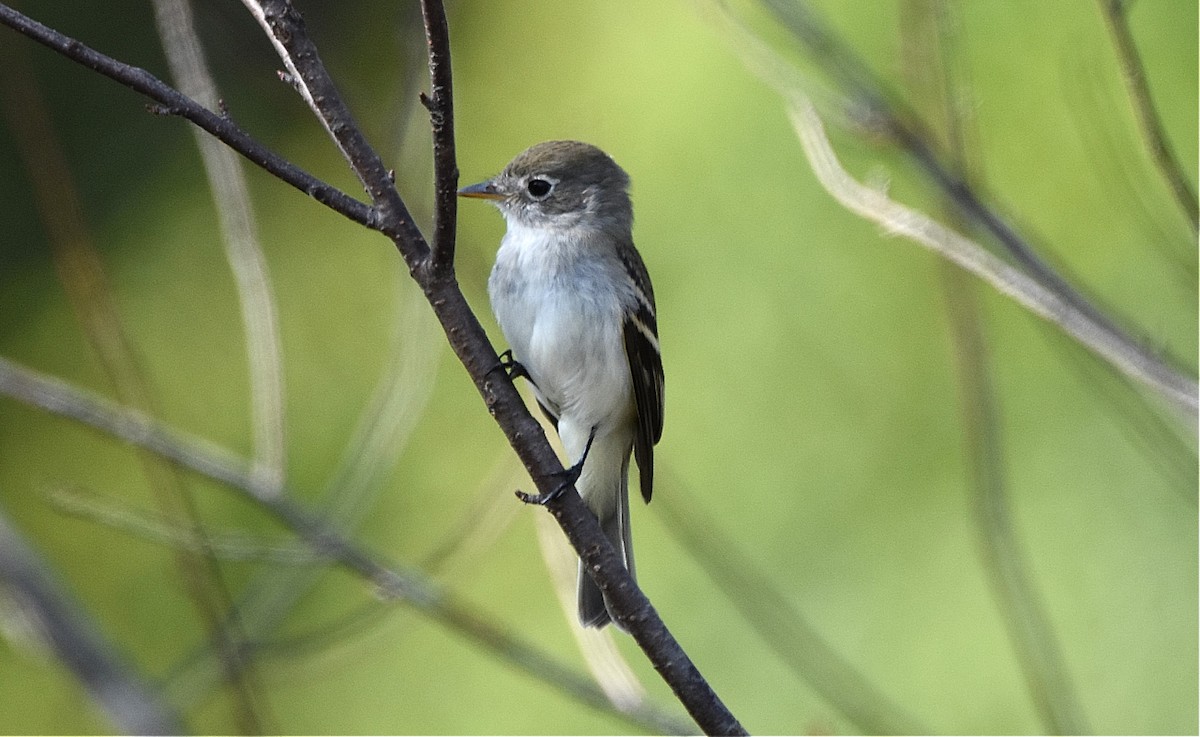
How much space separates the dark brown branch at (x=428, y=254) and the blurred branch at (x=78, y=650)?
0.66 metres

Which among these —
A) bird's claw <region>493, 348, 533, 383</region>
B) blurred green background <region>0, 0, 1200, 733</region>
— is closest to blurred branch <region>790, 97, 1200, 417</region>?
bird's claw <region>493, 348, 533, 383</region>

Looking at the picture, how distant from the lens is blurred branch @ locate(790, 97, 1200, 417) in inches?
67.6

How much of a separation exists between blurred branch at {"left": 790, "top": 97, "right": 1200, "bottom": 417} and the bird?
95cm

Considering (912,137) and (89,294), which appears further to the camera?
(89,294)

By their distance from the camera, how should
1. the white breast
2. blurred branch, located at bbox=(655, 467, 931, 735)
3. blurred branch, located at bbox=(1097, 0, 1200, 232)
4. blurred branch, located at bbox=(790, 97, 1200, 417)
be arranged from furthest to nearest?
blurred branch, located at bbox=(655, 467, 931, 735) < the white breast < blurred branch, located at bbox=(1097, 0, 1200, 232) < blurred branch, located at bbox=(790, 97, 1200, 417)

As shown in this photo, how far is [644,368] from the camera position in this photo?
11.0ft

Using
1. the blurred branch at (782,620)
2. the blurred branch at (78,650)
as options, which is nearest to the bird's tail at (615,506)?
the blurred branch at (782,620)

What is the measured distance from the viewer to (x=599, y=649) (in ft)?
9.55

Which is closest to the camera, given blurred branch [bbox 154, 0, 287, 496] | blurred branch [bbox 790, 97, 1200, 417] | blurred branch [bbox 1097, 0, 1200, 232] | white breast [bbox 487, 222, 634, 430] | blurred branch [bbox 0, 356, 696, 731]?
blurred branch [bbox 790, 97, 1200, 417]

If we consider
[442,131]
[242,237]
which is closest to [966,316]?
[442,131]

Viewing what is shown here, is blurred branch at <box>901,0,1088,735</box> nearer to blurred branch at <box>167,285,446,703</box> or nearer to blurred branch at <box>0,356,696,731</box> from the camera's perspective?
blurred branch at <box>0,356,696,731</box>

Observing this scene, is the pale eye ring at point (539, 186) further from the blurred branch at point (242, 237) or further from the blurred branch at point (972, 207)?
the blurred branch at point (972, 207)

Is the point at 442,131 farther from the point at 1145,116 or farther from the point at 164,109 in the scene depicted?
the point at 1145,116

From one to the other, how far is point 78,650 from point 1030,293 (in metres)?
1.37
